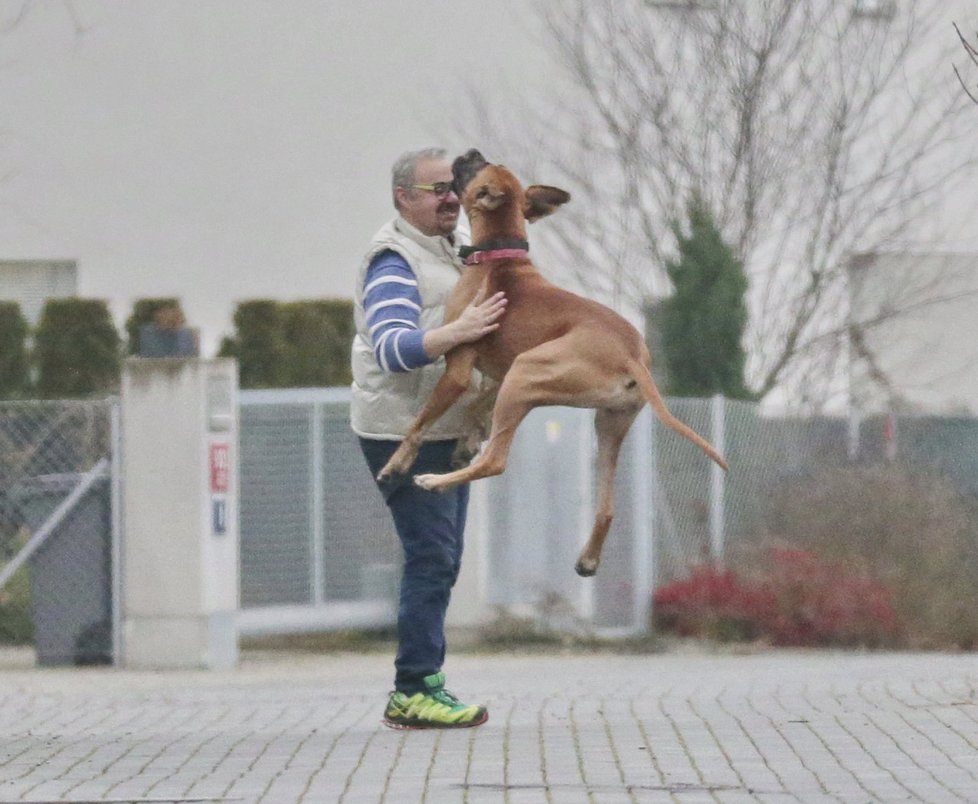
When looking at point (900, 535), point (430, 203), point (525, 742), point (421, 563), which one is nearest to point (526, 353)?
point (430, 203)

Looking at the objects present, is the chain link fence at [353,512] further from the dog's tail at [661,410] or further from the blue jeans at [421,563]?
the dog's tail at [661,410]

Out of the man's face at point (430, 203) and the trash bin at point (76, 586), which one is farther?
the trash bin at point (76, 586)

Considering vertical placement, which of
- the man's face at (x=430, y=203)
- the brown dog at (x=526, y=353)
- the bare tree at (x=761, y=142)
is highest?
the bare tree at (x=761, y=142)

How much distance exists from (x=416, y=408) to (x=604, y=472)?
0.95 meters

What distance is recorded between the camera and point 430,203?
740 centimetres

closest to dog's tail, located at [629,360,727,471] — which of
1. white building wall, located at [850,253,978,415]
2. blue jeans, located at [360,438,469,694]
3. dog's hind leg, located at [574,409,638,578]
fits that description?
dog's hind leg, located at [574,409,638,578]

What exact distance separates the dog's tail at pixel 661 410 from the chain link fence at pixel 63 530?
651 centimetres

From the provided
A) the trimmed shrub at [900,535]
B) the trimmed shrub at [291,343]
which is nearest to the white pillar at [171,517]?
the trimmed shrub at [900,535]

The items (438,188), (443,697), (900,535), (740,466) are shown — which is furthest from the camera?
(740,466)

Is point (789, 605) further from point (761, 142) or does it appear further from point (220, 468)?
point (761, 142)

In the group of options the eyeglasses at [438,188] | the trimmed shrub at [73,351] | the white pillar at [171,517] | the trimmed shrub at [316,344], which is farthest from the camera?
the trimmed shrub at [73,351]

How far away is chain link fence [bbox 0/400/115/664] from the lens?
1242 cm

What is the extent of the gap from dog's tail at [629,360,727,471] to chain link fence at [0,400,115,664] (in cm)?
651

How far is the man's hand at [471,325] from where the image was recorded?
6539mm
